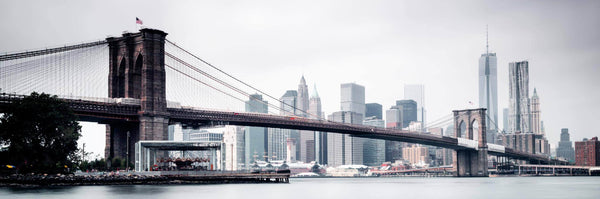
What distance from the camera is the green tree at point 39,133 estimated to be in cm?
7175

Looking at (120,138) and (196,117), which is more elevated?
(196,117)

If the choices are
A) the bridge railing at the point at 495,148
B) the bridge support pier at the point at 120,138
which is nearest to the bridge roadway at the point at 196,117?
the bridge support pier at the point at 120,138

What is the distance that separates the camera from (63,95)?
77.6 metres

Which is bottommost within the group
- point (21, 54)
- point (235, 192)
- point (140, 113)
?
point (235, 192)

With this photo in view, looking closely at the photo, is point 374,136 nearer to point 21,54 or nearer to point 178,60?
point 178,60

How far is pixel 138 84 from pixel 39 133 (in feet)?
53.1

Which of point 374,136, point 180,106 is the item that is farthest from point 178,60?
point 374,136

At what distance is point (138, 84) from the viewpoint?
87.2m

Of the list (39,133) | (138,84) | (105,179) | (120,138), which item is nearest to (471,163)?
(138,84)

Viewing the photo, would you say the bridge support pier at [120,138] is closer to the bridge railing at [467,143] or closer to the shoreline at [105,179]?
the shoreline at [105,179]

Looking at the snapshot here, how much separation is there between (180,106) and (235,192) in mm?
28319

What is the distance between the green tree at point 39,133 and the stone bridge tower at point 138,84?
963 cm

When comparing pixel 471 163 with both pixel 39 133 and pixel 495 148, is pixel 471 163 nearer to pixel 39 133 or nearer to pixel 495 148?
pixel 495 148

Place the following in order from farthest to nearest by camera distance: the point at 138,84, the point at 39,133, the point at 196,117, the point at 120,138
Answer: the point at 196,117
the point at 138,84
the point at 120,138
the point at 39,133
